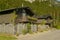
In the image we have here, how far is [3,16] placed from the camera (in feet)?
132

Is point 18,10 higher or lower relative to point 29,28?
higher

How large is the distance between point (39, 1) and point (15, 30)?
256ft

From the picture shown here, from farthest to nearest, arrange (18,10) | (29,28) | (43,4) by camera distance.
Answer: (43,4), (18,10), (29,28)

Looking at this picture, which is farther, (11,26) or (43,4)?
(43,4)

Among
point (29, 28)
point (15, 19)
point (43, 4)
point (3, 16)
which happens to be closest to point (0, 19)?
point (3, 16)

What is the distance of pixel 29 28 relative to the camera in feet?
122

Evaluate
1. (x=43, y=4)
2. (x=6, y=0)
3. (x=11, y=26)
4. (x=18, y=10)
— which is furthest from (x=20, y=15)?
(x=43, y=4)

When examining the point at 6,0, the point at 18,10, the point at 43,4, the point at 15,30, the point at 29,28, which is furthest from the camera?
the point at 43,4

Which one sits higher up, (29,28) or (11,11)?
(11,11)

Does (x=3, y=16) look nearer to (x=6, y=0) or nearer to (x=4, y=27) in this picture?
(x=4, y=27)

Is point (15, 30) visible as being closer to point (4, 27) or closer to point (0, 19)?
point (4, 27)

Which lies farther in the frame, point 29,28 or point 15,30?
point 29,28

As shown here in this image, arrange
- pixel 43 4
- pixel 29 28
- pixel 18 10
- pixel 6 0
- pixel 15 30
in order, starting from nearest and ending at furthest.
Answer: pixel 15 30, pixel 29 28, pixel 18 10, pixel 6 0, pixel 43 4

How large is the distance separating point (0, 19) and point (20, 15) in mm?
4076
